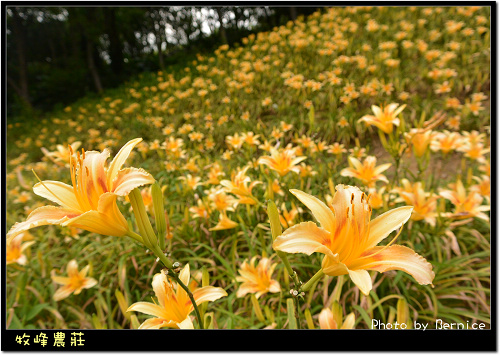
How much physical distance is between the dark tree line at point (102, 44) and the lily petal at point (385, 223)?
12.1 feet

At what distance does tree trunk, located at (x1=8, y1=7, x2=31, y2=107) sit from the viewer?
3104mm

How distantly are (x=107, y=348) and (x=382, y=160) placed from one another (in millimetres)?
1801

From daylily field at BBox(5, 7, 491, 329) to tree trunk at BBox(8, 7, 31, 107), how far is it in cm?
141

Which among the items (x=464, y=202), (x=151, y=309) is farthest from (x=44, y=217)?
(x=464, y=202)

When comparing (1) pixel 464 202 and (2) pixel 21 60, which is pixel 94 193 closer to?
(1) pixel 464 202

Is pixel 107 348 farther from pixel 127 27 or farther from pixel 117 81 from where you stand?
pixel 117 81

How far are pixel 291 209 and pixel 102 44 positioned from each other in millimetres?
4866

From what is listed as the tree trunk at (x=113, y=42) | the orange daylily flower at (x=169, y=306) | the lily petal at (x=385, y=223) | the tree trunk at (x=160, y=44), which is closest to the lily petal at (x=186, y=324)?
the orange daylily flower at (x=169, y=306)

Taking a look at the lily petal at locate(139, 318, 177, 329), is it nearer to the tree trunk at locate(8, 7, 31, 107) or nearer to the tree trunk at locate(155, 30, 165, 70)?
the tree trunk at locate(8, 7, 31, 107)

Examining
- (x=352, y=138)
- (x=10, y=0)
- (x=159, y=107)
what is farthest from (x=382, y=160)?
(x=159, y=107)

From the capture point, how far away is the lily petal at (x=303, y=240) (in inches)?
16.6

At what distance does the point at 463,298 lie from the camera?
0.99 meters

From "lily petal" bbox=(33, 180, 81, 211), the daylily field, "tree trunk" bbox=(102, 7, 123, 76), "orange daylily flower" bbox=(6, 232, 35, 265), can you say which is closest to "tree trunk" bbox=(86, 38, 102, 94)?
"tree trunk" bbox=(102, 7, 123, 76)

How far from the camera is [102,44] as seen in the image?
455cm
